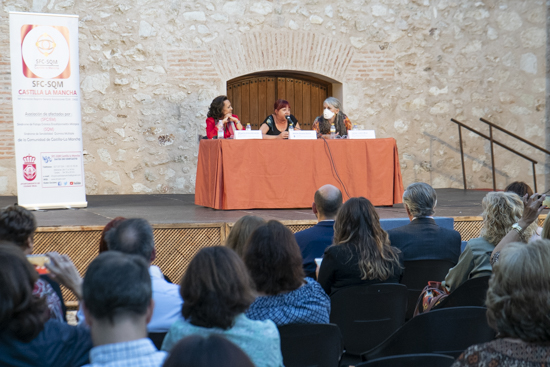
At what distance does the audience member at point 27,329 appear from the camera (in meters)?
1.34

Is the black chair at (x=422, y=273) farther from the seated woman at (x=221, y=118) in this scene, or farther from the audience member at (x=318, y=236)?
the seated woman at (x=221, y=118)

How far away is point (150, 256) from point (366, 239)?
0.92m

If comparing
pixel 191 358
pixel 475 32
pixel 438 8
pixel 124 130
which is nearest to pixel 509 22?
pixel 475 32

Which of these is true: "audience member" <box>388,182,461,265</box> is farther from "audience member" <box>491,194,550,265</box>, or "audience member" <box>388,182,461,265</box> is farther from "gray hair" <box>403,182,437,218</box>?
"audience member" <box>491,194,550,265</box>

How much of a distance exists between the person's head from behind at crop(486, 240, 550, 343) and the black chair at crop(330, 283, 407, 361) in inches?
36.3

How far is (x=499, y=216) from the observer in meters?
2.62

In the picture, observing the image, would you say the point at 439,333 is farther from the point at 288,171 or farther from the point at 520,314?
the point at 288,171

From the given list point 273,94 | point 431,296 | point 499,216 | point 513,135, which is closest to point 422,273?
point 431,296

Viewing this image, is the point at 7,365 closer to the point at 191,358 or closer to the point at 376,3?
the point at 191,358

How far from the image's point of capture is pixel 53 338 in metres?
1.42

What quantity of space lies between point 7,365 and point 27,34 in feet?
15.5

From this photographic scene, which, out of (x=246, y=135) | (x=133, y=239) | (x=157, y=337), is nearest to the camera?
(x=157, y=337)

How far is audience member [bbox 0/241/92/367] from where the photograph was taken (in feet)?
4.39

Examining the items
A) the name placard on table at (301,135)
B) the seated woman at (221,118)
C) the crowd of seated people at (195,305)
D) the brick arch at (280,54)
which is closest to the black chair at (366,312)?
the crowd of seated people at (195,305)
